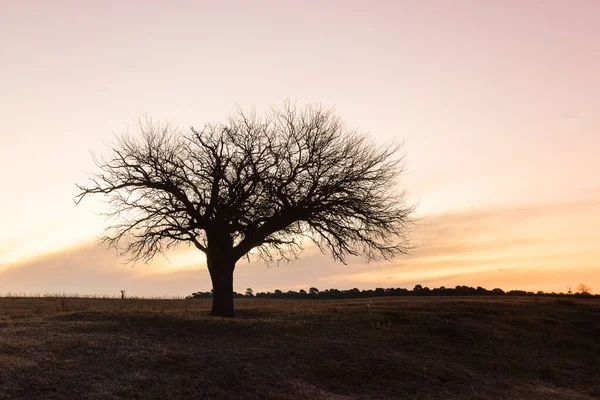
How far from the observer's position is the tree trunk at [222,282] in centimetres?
3591

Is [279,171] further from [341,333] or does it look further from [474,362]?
[474,362]

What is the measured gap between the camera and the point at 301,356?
992 inches

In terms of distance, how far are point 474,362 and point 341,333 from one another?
592 centimetres

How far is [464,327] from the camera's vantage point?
3275 centimetres

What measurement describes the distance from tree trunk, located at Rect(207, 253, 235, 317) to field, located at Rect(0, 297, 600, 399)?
1.04 meters

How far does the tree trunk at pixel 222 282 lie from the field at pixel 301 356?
41.0 inches

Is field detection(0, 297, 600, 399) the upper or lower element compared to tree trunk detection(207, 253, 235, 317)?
lower

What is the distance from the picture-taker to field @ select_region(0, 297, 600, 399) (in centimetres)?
2091

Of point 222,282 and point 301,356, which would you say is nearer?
point 301,356

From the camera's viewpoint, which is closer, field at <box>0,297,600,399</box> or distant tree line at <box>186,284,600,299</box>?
field at <box>0,297,600,399</box>

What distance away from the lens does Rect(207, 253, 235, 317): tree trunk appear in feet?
118

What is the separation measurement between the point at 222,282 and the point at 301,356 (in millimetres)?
11811

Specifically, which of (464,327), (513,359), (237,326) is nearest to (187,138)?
(237,326)

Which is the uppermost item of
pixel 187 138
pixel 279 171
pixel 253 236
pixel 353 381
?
pixel 187 138
